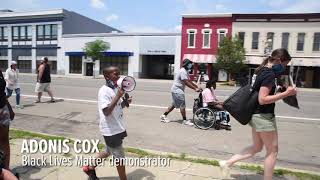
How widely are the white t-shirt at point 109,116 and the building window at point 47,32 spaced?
4630 centimetres

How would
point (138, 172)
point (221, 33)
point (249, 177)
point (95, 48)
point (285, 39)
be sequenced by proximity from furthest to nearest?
1. point (95, 48)
2. point (221, 33)
3. point (285, 39)
4. point (138, 172)
5. point (249, 177)

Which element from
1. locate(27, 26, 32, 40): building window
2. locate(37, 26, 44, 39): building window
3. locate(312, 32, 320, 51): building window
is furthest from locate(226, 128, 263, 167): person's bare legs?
locate(27, 26, 32, 40): building window

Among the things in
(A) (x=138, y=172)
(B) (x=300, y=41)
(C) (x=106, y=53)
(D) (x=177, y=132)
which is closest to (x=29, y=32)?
(C) (x=106, y=53)

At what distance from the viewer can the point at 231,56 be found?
109ft

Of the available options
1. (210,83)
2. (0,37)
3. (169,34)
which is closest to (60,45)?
(0,37)

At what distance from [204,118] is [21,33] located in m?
48.4

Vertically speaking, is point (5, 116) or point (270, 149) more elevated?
point (5, 116)

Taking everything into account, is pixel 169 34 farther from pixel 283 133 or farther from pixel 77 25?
pixel 283 133

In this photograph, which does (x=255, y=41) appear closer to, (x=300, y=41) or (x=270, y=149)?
(x=300, y=41)

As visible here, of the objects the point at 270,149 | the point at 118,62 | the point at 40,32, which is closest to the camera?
the point at 270,149

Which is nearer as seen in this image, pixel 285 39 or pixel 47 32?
pixel 285 39

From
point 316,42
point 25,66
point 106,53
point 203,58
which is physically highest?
point 316,42

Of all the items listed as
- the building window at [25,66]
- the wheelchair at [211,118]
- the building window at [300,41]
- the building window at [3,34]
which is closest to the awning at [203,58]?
the building window at [300,41]

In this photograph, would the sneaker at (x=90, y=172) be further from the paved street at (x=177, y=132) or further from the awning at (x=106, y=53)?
the awning at (x=106, y=53)
